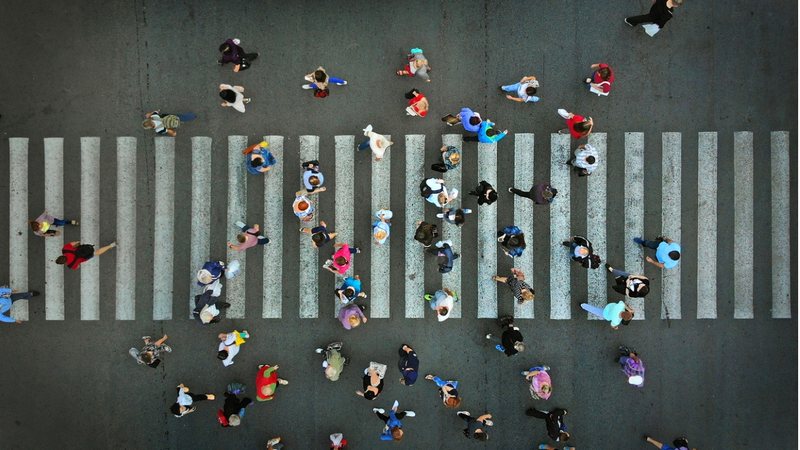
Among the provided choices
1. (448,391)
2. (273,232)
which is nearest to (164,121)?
(273,232)

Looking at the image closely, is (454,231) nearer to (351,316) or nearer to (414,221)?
(414,221)

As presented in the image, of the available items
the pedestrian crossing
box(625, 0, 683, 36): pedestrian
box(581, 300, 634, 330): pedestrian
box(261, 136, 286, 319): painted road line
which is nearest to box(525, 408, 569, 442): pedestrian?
the pedestrian crossing

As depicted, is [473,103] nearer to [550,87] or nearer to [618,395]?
[550,87]

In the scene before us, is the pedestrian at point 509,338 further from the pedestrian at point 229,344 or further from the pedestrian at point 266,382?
the pedestrian at point 229,344

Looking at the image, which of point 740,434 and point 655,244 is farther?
point 740,434

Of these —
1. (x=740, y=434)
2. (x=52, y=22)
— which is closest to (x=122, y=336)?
(x=52, y=22)

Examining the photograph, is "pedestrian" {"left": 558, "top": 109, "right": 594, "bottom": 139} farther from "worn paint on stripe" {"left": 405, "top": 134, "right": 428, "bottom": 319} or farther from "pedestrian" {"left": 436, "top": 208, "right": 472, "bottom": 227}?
"worn paint on stripe" {"left": 405, "top": 134, "right": 428, "bottom": 319}
